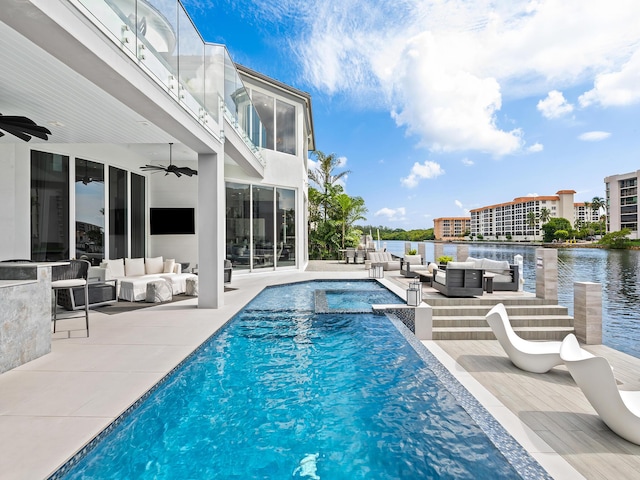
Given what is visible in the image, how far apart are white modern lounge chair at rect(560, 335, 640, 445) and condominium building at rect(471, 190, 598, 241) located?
89333 mm

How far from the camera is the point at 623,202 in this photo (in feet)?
221

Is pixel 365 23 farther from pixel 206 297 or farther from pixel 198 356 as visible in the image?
pixel 198 356

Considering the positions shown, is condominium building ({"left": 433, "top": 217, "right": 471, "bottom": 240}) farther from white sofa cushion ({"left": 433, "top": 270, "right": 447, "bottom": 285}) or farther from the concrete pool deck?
the concrete pool deck

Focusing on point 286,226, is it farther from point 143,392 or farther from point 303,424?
point 303,424

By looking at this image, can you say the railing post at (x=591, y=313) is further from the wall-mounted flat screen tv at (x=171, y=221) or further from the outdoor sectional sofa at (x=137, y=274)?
the wall-mounted flat screen tv at (x=171, y=221)

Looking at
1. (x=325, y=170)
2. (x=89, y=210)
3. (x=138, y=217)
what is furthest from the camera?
(x=325, y=170)

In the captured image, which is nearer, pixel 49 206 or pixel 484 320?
pixel 484 320

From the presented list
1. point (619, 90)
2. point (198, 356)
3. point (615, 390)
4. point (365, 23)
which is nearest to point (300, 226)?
point (365, 23)

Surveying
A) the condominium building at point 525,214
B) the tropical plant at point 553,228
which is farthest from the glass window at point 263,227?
the condominium building at point 525,214

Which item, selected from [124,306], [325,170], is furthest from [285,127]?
[325,170]

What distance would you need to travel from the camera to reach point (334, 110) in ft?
128

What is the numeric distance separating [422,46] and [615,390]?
49.0 ft

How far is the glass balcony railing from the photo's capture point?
13.5 ft

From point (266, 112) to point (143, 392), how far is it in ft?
39.8
